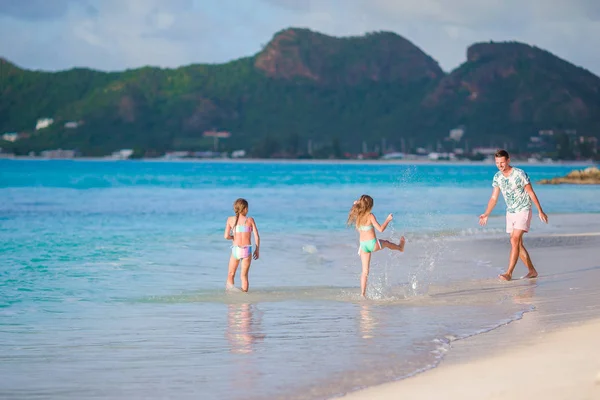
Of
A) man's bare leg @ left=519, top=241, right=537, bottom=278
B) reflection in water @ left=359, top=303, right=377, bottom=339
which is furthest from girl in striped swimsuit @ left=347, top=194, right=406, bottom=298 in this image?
man's bare leg @ left=519, top=241, right=537, bottom=278

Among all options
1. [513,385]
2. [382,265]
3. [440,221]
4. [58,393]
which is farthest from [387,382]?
[440,221]

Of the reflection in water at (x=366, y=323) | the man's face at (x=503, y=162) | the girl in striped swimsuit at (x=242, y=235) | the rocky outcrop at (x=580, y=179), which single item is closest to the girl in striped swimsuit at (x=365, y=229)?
the reflection in water at (x=366, y=323)

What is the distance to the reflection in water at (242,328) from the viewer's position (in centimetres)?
829

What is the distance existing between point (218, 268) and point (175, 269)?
2.38ft

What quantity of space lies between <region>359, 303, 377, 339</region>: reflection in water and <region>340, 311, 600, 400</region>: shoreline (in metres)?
0.96

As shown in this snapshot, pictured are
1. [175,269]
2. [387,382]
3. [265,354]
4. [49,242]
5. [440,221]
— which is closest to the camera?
[387,382]

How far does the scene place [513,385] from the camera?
638 cm

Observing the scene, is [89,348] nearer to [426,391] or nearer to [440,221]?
[426,391]

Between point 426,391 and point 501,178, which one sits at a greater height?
point 501,178

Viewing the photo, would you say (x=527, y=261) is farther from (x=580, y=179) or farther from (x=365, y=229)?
(x=580, y=179)

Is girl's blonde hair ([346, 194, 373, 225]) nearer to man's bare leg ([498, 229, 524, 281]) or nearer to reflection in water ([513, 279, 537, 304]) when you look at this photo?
reflection in water ([513, 279, 537, 304])

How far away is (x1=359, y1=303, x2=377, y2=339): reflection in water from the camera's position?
8.84 metres

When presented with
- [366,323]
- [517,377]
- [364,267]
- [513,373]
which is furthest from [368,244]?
[517,377]

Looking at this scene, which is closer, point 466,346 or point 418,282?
point 466,346
